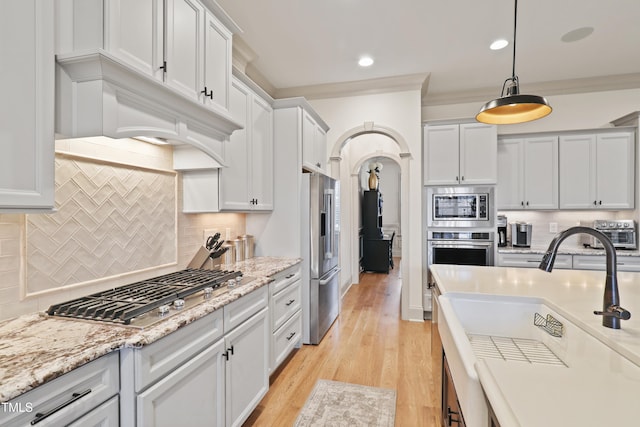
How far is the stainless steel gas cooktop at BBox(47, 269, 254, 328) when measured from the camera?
1.33 m

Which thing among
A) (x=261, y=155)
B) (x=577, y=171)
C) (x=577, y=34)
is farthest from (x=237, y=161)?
(x=577, y=171)

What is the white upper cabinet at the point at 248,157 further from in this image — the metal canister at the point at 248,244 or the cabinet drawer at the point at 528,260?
the cabinet drawer at the point at 528,260

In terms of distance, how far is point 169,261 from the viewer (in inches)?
90.3

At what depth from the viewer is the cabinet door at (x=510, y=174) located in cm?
411

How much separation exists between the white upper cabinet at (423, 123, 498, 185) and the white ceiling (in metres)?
0.70

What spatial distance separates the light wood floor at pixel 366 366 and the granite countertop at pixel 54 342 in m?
1.21

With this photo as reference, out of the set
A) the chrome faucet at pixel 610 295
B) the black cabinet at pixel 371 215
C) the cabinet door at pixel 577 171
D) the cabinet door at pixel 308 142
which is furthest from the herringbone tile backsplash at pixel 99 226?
the black cabinet at pixel 371 215

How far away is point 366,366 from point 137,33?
2.86m

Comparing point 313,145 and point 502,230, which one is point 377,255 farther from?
point 313,145

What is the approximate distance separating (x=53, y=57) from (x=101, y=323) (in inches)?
40.9

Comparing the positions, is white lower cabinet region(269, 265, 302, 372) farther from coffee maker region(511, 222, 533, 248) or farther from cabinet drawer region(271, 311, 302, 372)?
coffee maker region(511, 222, 533, 248)

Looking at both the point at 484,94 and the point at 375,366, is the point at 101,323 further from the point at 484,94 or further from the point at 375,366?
the point at 484,94

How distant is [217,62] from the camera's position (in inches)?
83.0

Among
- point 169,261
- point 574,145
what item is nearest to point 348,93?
point 574,145
